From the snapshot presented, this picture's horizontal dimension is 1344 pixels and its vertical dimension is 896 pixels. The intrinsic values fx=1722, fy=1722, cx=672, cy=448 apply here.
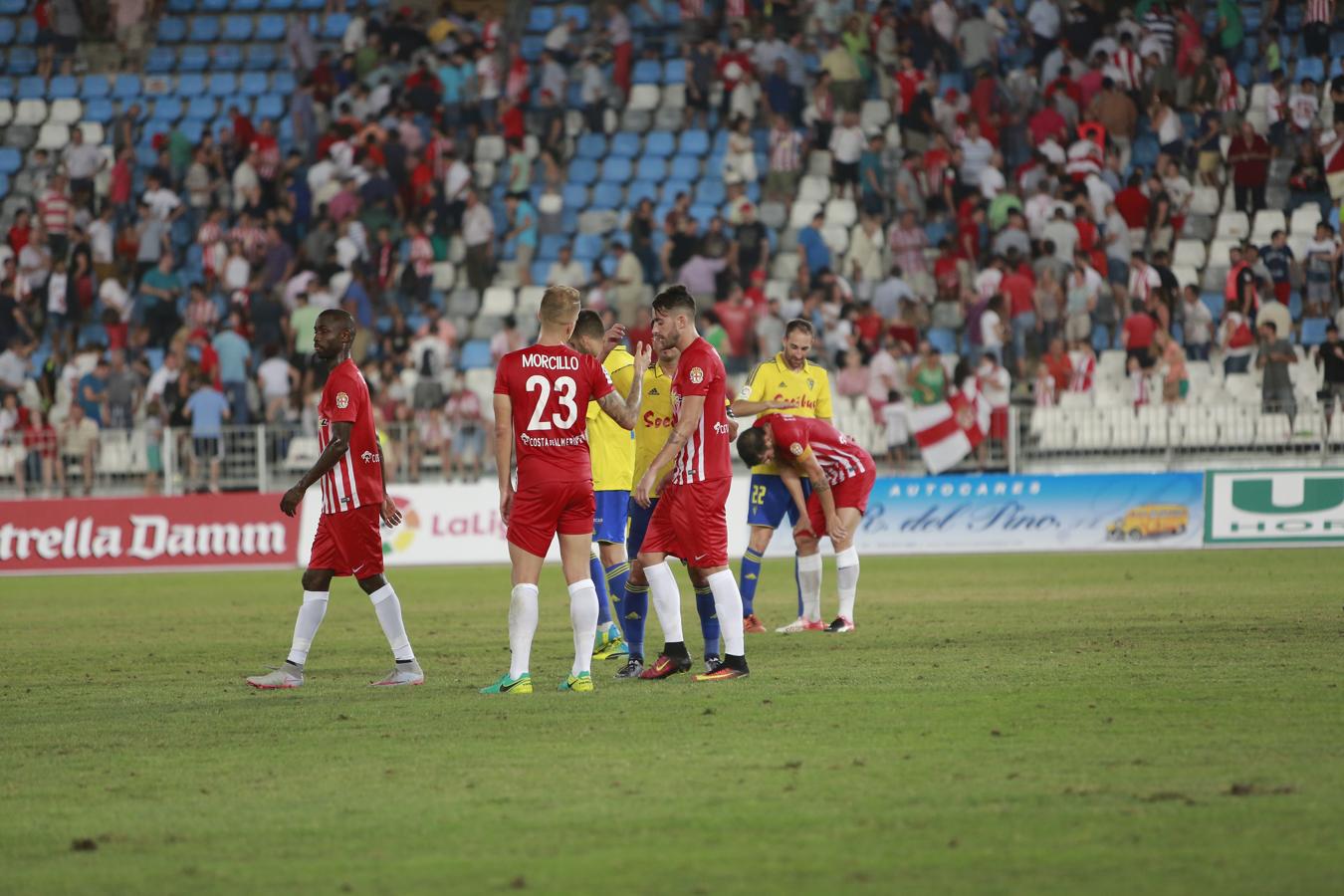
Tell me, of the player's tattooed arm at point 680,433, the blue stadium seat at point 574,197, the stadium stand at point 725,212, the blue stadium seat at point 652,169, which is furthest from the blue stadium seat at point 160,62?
the player's tattooed arm at point 680,433

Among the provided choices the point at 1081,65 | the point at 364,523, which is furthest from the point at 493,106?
the point at 364,523

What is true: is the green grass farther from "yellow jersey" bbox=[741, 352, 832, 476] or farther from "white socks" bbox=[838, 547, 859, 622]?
"yellow jersey" bbox=[741, 352, 832, 476]

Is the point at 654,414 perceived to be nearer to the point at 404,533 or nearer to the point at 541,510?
the point at 541,510

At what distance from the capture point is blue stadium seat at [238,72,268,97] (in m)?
33.8

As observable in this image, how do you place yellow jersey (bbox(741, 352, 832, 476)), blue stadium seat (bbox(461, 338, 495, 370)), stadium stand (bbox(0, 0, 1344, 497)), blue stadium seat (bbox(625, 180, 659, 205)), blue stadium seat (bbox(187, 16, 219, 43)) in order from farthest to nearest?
1. blue stadium seat (bbox(187, 16, 219, 43))
2. blue stadium seat (bbox(625, 180, 659, 205))
3. blue stadium seat (bbox(461, 338, 495, 370))
4. stadium stand (bbox(0, 0, 1344, 497))
5. yellow jersey (bbox(741, 352, 832, 476))

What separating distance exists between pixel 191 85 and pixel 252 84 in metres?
1.20

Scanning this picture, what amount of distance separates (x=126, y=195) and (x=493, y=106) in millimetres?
6681

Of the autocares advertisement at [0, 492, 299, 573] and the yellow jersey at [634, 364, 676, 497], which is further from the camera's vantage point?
the autocares advertisement at [0, 492, 299, 573]

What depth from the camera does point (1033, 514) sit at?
23.7 m

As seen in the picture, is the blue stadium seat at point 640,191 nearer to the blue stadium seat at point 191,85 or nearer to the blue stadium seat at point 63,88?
the blue stadium seat at point 191,85

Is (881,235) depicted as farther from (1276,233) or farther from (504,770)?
(504,770)

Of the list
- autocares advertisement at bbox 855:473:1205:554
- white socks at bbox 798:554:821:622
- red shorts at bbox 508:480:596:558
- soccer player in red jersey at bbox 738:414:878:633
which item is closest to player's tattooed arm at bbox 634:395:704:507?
red shorts at bbox 508:480:596:558

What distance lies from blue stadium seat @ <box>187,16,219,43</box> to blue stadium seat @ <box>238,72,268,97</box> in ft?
6.34

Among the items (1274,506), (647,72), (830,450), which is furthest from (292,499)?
(647,72)
